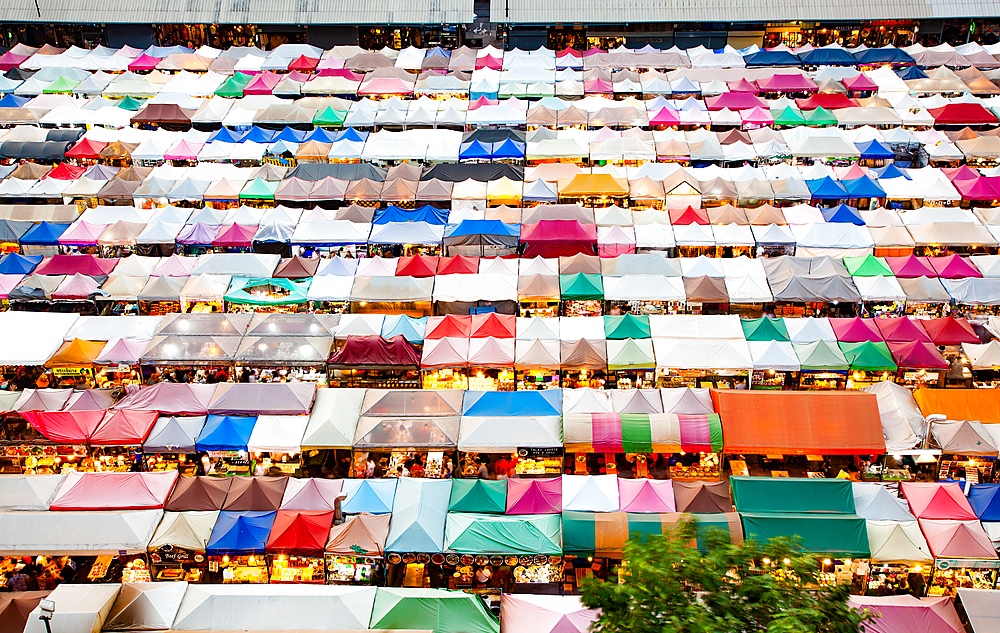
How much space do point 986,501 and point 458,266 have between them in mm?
13418

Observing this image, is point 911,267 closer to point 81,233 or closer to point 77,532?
point 77,532

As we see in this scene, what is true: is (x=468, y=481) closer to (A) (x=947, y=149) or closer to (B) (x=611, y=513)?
(B) (x=611, y=513)

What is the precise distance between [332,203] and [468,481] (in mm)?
14422

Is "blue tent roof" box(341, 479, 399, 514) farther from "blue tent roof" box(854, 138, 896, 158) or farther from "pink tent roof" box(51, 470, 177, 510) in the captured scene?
"blue tent roof" box(854, 138, 896, 158)

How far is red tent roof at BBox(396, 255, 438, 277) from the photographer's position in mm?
23016

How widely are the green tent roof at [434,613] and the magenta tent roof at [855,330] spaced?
448 inches

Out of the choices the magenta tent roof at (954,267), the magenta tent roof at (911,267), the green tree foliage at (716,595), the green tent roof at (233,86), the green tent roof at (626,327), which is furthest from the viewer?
the green tent roof at (233,86)

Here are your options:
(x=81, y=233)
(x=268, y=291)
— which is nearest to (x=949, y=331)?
(x=268, y=291)

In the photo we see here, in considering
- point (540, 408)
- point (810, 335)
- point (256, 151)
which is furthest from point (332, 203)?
point (810, 335)

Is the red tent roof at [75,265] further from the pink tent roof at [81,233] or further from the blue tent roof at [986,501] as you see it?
the blue tent roof at [986,501]

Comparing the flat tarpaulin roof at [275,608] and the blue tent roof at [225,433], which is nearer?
the flat tarpaulin roof at [275,608]

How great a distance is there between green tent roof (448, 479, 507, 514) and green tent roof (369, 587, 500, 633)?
2.09 m

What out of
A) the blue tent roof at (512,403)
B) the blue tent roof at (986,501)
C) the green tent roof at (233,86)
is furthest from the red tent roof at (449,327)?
the green tent roof at (233,86)

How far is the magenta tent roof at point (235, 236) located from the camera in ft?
81.5
